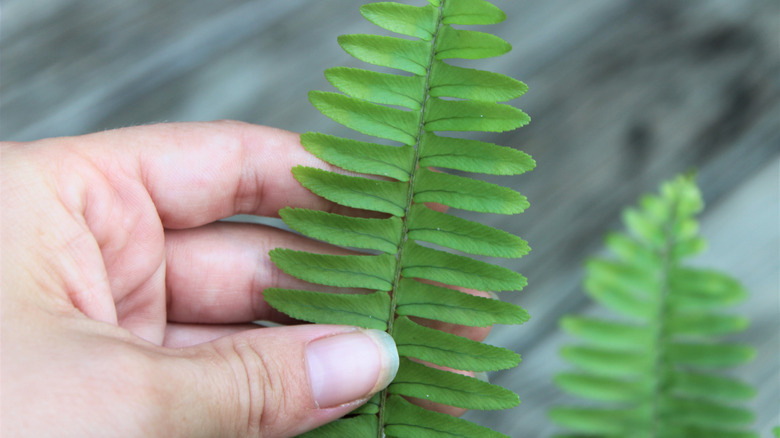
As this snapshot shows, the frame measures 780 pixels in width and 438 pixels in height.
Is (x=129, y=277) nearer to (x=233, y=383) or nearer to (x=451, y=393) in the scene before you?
(x=233, y=383)

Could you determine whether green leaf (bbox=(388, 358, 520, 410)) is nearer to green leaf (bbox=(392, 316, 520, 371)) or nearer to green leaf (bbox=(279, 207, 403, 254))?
green leaf (bbox=(392, 316, 520, 371))

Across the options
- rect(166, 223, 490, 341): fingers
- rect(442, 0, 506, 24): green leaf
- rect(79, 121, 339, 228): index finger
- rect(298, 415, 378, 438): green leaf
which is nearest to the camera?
rect(442, 0, 506, 24): green leaf

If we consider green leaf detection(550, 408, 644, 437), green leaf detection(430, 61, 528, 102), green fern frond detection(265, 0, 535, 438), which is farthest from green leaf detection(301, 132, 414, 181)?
green leaf detection(550, 408, 644, 437)

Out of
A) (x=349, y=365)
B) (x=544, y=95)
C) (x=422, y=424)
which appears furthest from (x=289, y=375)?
(x=544, y=95)

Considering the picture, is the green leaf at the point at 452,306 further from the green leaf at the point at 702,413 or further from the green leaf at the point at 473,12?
the green leaf at the point at 473,12

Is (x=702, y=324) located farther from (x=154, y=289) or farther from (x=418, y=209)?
(x=154, y=289)

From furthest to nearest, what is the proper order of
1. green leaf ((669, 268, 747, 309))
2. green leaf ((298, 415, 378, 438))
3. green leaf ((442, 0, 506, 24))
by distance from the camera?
green leaf ((298, 415, 378, 438)) < green leaf ((442, 0, 506, 24)) < green leaf ((669, 268, 747, 309))

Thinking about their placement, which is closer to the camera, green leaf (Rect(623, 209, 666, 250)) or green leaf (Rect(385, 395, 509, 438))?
green leaf (Rect(623, 209, 666, 250))
